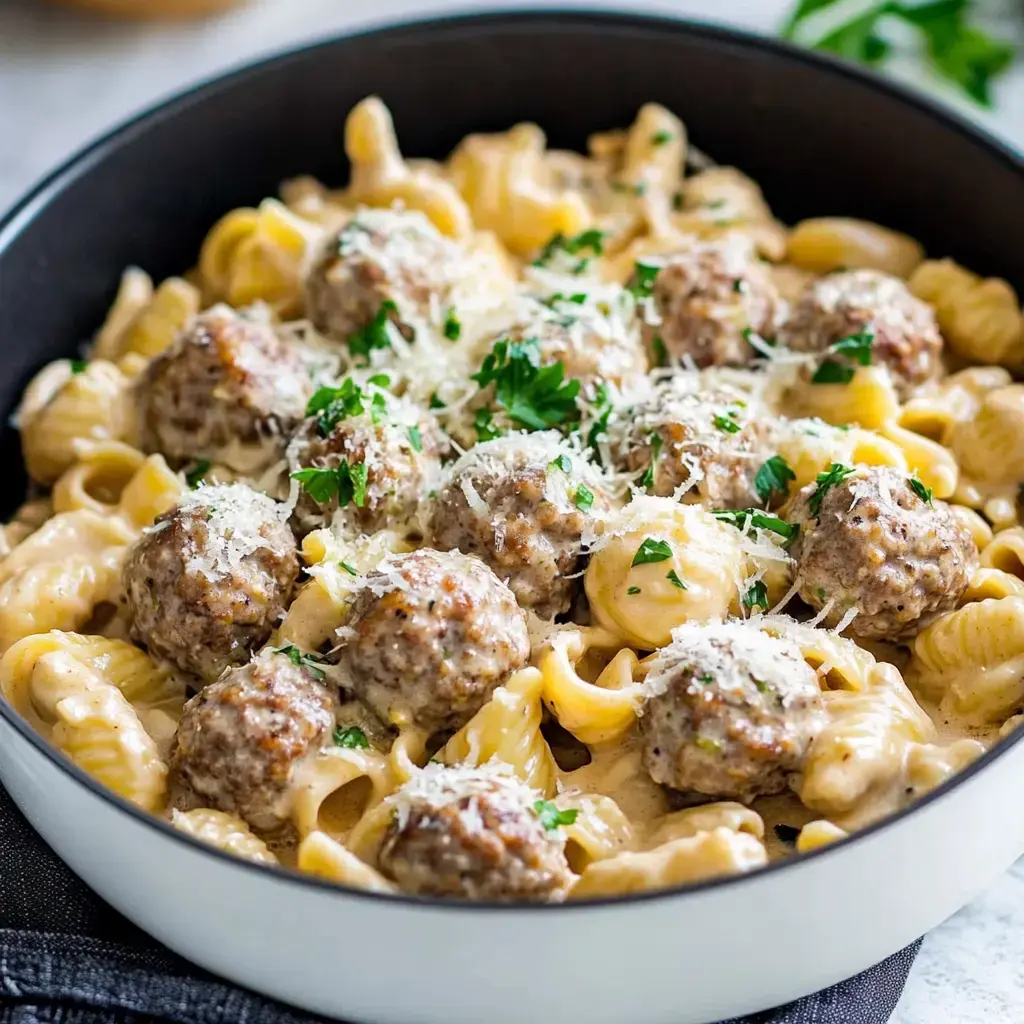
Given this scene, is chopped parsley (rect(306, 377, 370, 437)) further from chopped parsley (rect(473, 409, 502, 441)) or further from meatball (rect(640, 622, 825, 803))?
meatball (rect(640, 622, 825, 803))

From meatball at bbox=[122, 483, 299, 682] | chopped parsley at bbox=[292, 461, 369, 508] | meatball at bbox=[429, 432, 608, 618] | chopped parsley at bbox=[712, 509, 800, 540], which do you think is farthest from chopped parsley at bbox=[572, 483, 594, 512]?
meatball at bbox=[122, 483, 299, 682]

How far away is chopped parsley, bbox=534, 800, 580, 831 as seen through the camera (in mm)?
3296

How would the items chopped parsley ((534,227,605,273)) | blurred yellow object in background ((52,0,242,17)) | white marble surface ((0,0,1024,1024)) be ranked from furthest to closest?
blurred yellow object in background ((52,0,242,17)) → white marble surface ((0,0,1024,1024)) → chopped parsley ((534,227,605,273))

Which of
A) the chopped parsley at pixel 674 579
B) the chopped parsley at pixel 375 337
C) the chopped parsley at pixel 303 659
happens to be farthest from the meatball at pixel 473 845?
the chopped parsley at pixel 375 337

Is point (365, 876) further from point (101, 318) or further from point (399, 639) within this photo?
point (101, 318)

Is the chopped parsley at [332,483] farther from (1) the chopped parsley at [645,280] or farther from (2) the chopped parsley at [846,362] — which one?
(2) the chopped parsley at [846,362]

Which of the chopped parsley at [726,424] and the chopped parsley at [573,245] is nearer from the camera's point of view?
the chopped parsley at [726,424]

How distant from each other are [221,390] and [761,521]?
1.46m

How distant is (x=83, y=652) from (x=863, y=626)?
6.23 feet

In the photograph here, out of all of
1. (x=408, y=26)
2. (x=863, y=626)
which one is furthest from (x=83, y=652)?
(x=408, y=26)

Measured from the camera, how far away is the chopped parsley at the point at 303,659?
3.56 meters

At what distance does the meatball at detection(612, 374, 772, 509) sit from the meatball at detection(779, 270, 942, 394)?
0.44 metres

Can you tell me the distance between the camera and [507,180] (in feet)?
16.6

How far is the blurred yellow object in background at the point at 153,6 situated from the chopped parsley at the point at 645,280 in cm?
310
